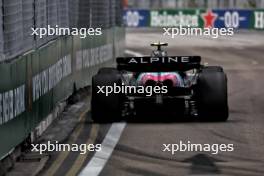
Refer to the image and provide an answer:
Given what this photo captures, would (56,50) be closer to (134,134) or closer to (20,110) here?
(134,134)

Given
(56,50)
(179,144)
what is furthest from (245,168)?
(56,50)

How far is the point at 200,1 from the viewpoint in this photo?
239 feet

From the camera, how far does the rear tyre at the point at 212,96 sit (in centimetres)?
1862

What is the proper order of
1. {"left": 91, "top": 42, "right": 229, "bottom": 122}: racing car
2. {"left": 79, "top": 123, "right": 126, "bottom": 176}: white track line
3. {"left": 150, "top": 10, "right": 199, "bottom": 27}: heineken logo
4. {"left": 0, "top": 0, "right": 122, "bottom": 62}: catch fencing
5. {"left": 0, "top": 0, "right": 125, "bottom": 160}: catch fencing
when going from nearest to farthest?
{"left": 79, "top": 123, "right": 126, "bottom": 176}: white track line
{"left": 0, "top": 0, "right": 125, "bottom": 160}: catch fencing
{"left": 0, "top": 0, "right": 122, "bottom": 62}: catch fencing
{"left": 91, "top": 42, "right": 229, "bottom": 122}: racing car
{"left": 150, "top": 10, "right": 199, "bottom": 27}: heineken logo

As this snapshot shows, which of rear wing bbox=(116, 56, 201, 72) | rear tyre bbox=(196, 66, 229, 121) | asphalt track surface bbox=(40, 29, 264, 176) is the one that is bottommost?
asphalt track surface bbox=(40, 29, 264, 176)

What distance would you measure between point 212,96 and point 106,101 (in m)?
2.03

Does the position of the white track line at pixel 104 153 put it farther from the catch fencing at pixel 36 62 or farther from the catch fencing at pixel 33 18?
the catch fencing at pixel 33 18

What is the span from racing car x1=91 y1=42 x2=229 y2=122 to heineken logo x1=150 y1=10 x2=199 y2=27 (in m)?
47.0

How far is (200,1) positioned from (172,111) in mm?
54259

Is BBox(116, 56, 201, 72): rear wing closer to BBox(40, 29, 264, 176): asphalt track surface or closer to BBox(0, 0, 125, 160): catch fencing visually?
BBox(40, 29, 264, 176): asphalt track surface

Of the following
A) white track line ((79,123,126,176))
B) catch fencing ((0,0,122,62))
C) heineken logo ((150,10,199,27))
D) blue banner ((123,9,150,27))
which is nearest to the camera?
white track line ((79,123,126,176))

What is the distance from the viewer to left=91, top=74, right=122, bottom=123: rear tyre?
734 inches

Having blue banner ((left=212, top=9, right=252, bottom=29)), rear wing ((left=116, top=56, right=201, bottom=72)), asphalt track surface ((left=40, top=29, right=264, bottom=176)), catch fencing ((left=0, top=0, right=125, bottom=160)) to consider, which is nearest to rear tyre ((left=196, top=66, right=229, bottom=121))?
asphalt track surface ((left=40, top=29, right=264, bottom=176))

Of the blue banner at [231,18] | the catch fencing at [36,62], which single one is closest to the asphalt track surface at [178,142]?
the catch fencing at [36,62]
